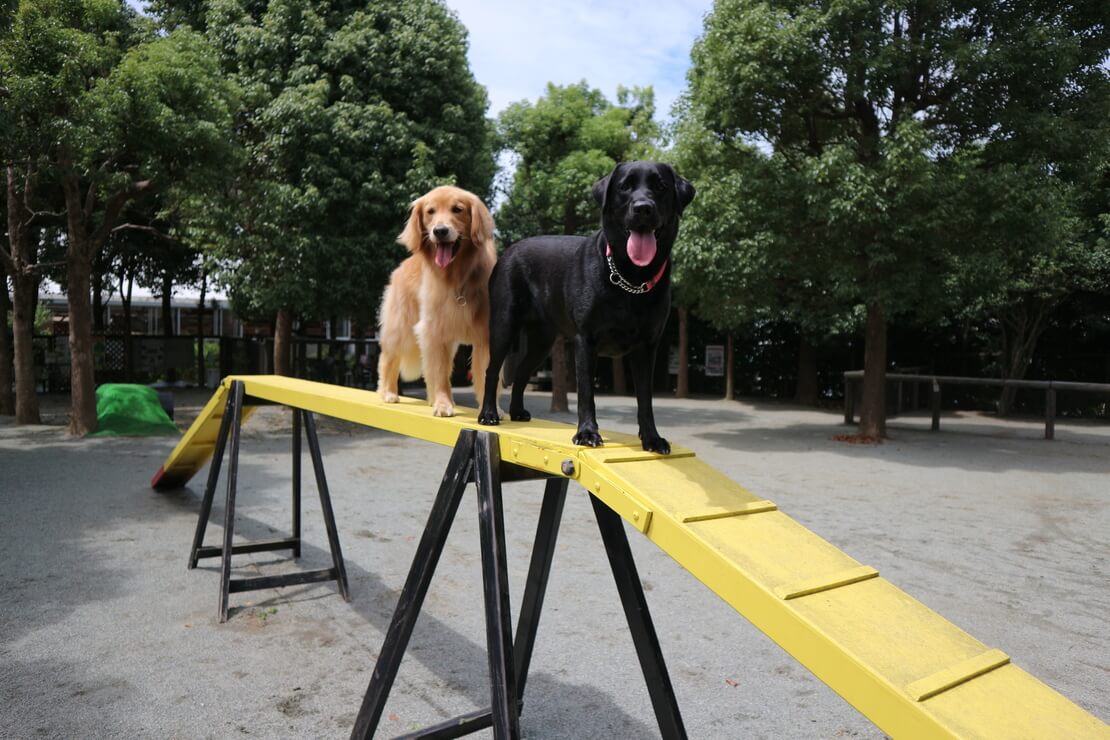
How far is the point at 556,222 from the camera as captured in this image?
17.2m

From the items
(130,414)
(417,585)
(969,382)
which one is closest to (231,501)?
(417,585)

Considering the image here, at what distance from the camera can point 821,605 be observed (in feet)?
6.56

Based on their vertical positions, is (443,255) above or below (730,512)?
above

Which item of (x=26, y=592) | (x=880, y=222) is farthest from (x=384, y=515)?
(x=880, y=222)

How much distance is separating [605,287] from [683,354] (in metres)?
20.4

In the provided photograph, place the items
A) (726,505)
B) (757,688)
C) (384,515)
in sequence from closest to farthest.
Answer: (726,505) < (757,688) < (384,515)

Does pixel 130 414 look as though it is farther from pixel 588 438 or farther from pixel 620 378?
pixel 620 378

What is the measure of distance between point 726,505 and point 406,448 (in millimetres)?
10060

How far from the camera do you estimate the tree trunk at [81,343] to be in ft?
37.7

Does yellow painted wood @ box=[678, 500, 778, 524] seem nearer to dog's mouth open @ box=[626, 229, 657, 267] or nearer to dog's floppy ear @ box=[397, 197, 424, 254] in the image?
dog's mouth open @ box=[626, 229, 657, 267]

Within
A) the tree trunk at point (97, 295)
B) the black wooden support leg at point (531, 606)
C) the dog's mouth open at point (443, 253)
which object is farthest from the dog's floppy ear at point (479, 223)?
the tree trunk at point (97, 295)

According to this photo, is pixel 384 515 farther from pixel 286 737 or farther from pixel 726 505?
pixel 726 505

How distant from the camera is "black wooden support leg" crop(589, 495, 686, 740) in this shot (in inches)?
110

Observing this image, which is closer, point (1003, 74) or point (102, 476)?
point (102, 476)
